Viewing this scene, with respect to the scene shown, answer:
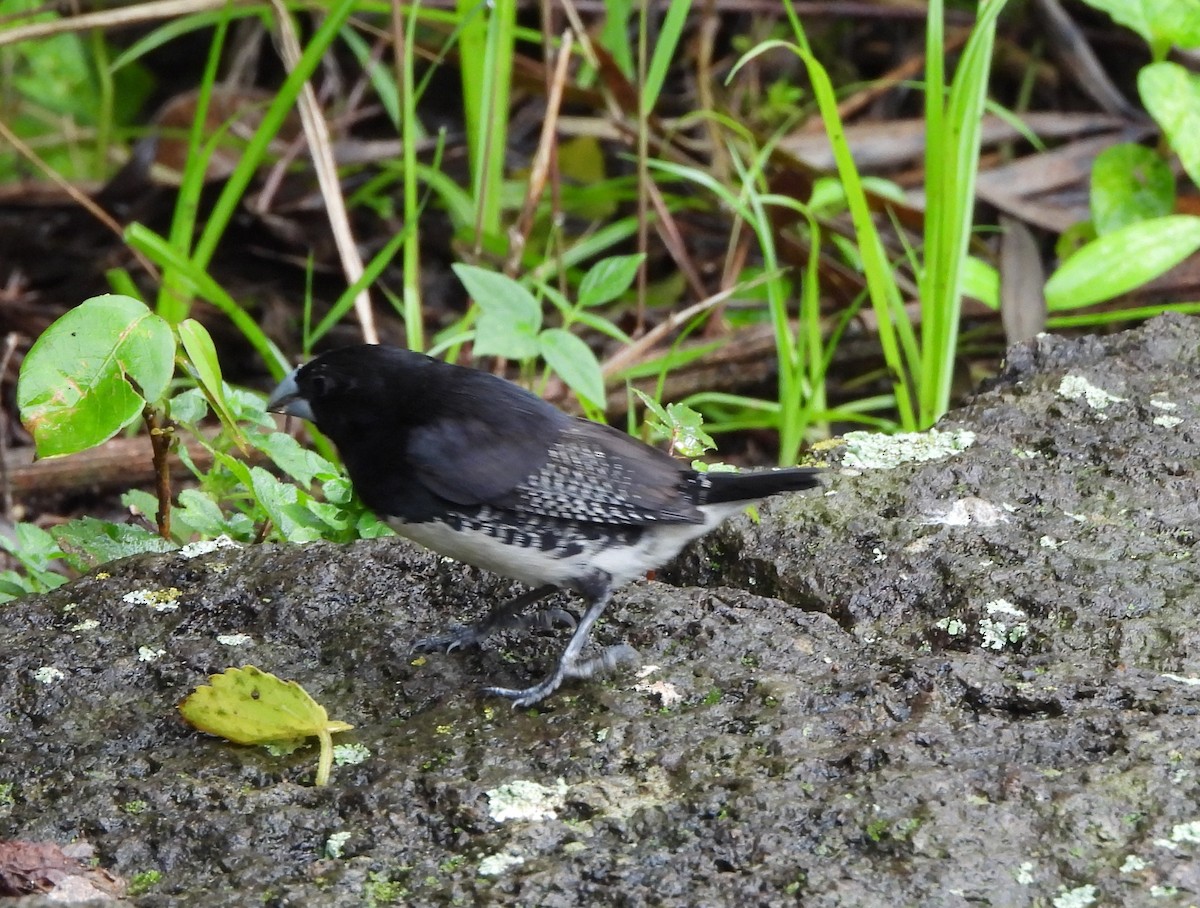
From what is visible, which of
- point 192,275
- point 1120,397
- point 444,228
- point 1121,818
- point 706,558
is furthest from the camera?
point 444,228

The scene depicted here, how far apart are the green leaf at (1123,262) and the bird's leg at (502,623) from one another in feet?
7.88

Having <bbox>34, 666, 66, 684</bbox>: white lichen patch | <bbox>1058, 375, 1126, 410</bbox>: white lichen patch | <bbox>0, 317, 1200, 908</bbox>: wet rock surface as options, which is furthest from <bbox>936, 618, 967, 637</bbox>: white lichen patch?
<bbox>34, 666, 66, 684</bbox>: white lichen patch

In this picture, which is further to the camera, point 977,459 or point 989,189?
point 989,189

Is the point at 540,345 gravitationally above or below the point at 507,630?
above

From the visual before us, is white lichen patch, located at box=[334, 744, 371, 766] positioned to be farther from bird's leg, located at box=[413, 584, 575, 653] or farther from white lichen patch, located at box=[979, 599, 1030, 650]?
white lichen patch, located at box=[979, 599, 1030, 650]

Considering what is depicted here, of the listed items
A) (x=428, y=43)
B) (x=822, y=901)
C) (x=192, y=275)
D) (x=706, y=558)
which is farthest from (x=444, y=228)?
(x=822, y=901)

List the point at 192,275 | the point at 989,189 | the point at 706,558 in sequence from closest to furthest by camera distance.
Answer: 1. the point at 706,558
2. the point at 192,275
3. the point at 989,189

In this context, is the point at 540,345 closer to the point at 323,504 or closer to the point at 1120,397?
the point at 323,504

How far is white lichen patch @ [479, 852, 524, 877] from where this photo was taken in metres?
2.21

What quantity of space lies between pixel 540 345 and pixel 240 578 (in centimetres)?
110

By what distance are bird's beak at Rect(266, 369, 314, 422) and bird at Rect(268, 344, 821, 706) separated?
0.11 m

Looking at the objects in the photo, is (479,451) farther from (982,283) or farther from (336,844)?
(982,283)

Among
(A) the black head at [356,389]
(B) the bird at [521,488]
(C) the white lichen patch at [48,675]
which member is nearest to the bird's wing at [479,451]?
(B) the bird at [521,488]

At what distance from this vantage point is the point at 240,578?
10.6 ft
